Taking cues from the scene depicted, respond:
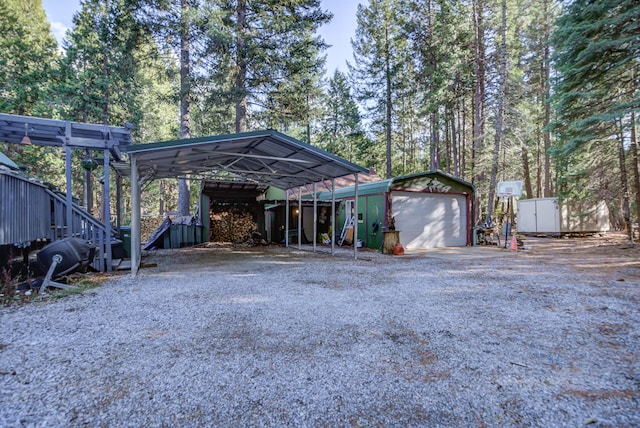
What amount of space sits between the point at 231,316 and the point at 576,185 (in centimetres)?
1706

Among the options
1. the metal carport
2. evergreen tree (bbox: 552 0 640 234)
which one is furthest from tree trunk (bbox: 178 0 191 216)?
evergreen tree (bbox: 552 0 640 234)

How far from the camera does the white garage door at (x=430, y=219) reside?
1170 centimetres

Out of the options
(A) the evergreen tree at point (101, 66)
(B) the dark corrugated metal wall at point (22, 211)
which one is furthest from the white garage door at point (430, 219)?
(A) the evergreen tree at point (101, 66)

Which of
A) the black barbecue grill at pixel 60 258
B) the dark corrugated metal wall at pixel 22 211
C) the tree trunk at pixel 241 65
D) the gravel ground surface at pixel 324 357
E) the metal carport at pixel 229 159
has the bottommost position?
the gravel ground surface at pixel 324 357

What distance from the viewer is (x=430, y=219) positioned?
12.3m

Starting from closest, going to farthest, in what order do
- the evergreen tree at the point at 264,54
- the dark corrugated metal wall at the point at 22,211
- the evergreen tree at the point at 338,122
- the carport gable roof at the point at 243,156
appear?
the dark corrugated metal wall at the point at 22,211 → the carport gable roof at the point at 243,156 → the evergreen tree at the point at 264,54 → the evergreen tree at the point at 338,122

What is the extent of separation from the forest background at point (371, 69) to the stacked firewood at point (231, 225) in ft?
6.09

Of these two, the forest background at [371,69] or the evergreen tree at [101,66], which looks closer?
the forest background at [371,69]

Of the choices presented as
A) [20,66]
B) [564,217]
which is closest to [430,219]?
[564,217]

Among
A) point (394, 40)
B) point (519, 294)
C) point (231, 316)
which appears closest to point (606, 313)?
point (519, 294)

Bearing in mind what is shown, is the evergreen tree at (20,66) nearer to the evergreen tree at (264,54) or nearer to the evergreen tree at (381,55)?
the evergreen tree at (264,54)

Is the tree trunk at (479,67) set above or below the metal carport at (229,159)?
above

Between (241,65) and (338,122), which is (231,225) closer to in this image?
(241,65)

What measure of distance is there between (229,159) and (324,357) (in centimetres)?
788
